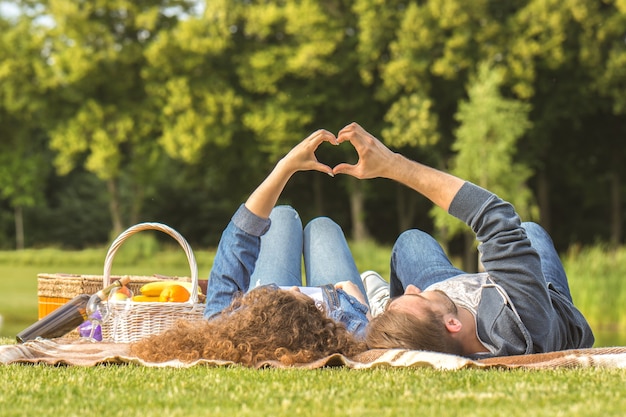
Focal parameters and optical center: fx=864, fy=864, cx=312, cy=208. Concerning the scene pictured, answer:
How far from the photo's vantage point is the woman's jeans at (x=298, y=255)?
4.89m

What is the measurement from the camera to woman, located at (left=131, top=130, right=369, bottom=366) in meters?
3.60

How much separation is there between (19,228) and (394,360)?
26.1 m

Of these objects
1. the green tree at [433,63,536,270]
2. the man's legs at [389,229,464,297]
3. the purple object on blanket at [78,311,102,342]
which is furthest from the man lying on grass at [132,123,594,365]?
the green tree at [433,63,536,270]

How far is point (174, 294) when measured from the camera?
204 inches

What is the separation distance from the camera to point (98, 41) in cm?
2280

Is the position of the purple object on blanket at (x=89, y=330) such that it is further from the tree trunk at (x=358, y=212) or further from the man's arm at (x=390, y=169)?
the tree trunk at (x=358, y=212)

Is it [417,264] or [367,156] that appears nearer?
[367,156]

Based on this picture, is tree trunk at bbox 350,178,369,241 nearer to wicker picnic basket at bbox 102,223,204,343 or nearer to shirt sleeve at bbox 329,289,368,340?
wicker picnic basket at bbox 102,223,204,343

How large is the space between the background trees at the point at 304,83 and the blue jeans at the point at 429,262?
14.0 m

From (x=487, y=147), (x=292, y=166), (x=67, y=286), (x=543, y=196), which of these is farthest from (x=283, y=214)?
(x=543, y=196)

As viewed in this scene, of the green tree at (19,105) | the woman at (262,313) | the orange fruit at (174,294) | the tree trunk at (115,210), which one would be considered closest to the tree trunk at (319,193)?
the tree trunk at (115,210)

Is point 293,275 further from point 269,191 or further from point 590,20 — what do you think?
point 590,20

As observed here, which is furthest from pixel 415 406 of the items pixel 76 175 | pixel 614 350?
pixel 76 175

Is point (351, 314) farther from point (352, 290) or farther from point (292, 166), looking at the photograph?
point (292, 166)
